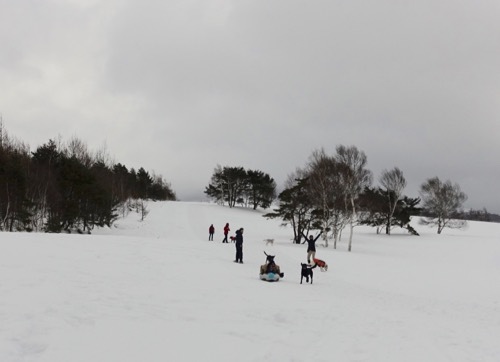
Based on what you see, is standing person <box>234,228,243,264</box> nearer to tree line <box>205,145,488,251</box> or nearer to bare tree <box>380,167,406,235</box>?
tree line <box>205,145,488,251</box>

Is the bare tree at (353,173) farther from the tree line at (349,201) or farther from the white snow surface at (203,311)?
the white snow surface at (203,311)

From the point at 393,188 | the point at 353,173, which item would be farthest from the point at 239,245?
the point at 393,188

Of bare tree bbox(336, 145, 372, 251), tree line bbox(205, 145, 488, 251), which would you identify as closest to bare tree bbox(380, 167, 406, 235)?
tree line bbox(205, 145, 488, 251)

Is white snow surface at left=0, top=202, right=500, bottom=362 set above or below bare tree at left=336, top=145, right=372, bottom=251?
below

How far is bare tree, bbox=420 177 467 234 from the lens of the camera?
58.8 m

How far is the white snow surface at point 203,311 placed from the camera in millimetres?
6691

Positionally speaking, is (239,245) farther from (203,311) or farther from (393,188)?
(393,188)

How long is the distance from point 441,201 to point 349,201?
97.4ft

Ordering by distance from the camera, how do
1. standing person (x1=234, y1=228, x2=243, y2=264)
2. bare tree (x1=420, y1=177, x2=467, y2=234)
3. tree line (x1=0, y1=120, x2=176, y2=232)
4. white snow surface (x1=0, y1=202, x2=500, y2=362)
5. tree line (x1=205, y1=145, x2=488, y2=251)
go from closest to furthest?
white snow surface (x1=0, y1=202, x2=500, y2=362) → standing person (x1=234, y1=228, x2=243, y2=264) → tree line (x1=0, y1=120, x2=176, y2=232) → tree line (x1=205, y1=145, x2=488, y2=251) → bare tree (x1=420, y1=177, x2=467, y2=234)

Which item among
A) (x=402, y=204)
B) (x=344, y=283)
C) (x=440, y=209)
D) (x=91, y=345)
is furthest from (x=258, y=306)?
(x=440, y=209)

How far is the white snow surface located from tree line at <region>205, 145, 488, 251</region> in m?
12.1

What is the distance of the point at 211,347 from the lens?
7066mm

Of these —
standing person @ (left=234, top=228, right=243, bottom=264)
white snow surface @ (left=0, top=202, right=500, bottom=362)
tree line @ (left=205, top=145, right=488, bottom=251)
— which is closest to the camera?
white snow surface @ (left=0, top=202, right=500, bottom=362)

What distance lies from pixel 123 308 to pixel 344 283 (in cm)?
1268
